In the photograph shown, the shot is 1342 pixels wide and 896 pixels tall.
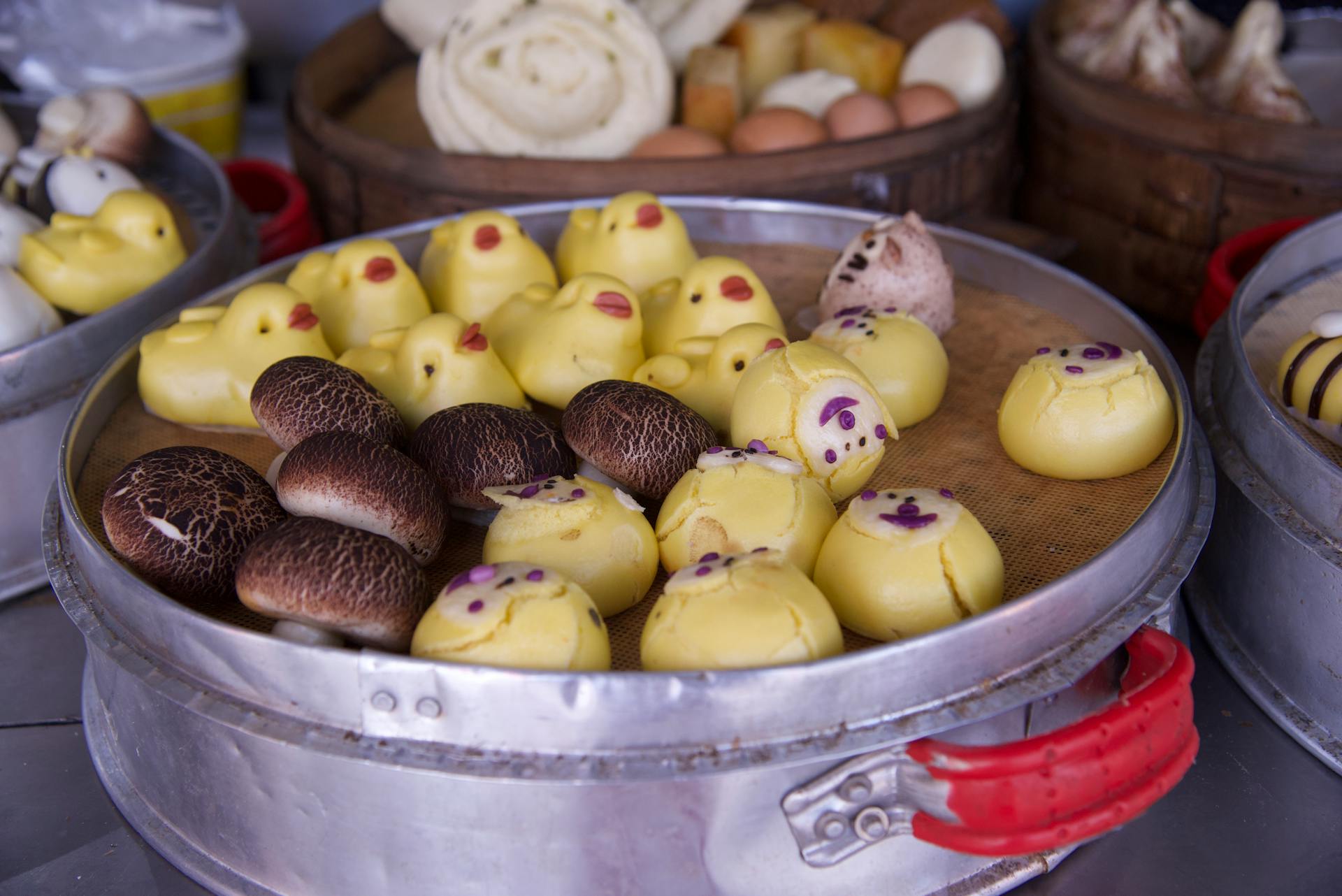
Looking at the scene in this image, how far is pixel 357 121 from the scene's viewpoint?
2090 millimetres

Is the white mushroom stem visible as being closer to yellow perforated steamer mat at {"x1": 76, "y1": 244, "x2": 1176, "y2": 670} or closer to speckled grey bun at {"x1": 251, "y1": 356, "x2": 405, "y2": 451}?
yellow perforated steamer mat at {"x1": 76, "y1": 244, "x2": 1176, "y2": 670}

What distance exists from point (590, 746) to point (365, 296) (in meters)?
0.63

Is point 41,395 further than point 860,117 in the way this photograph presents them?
No

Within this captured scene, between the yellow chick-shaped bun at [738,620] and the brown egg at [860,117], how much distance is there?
3.56ft

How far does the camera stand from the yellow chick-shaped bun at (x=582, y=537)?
90cm

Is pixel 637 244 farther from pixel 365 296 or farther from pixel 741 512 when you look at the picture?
pixel 741 512

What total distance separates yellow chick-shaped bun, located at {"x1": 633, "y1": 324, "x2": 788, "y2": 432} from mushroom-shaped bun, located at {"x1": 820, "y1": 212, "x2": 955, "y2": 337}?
18 centimetres

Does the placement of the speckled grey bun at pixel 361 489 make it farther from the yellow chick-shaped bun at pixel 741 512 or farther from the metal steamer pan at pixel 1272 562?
the metal steamer pan at pixel 1272 562

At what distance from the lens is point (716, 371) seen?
3.62 feet

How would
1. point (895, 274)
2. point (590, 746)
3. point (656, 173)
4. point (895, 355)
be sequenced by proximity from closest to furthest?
point (590, 746) → point (895, 355) → point (895, 274) → point (656, 173)

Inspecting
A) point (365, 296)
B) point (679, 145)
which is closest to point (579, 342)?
point (365, 296)

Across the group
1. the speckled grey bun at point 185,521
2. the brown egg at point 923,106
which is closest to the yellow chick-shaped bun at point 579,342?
the speckled grey bun at point 185,521

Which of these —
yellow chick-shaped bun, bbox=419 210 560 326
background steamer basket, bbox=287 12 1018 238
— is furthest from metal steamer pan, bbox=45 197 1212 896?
background steamer basket, bbox=287 12 1018 238

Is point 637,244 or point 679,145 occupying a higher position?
point 637,244
